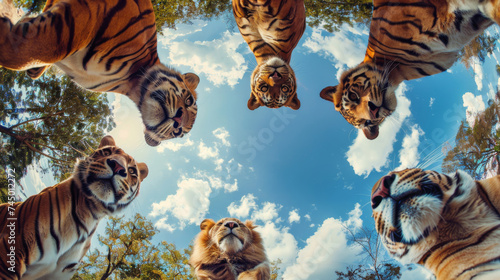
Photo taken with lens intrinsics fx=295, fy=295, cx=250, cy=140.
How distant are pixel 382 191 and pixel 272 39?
5.06 m

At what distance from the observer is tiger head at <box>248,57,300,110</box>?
7.18m

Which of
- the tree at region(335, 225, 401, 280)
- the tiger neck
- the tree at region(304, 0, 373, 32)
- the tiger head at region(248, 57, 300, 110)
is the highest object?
the tree at region(304, 0, 373, 32)

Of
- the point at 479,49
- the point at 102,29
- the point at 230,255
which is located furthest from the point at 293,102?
the point at 102,29

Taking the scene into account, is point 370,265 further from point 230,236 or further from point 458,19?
point 458,19

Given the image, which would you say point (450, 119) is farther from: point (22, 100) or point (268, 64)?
point (22, 100)

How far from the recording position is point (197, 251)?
6156mm

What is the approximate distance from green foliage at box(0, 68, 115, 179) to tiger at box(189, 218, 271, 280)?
352 cm

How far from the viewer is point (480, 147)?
7.49 meters

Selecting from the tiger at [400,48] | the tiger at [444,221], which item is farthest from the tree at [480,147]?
the tiger at [444,221]

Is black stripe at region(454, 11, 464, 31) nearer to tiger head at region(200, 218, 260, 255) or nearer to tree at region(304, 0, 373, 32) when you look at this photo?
tiger head at region(200, 218, 260, 255)

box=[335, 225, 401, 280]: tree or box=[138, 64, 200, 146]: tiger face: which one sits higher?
box=[138, 64, 200, 146]: tiger face

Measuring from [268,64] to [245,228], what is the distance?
392 cm

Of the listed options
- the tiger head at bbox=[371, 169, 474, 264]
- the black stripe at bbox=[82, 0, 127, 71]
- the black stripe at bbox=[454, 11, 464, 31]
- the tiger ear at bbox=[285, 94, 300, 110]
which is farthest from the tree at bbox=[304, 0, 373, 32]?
the tiger head at bbox=[371, 169, 474, 264]

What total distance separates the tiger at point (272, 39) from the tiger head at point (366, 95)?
5.31 feet
